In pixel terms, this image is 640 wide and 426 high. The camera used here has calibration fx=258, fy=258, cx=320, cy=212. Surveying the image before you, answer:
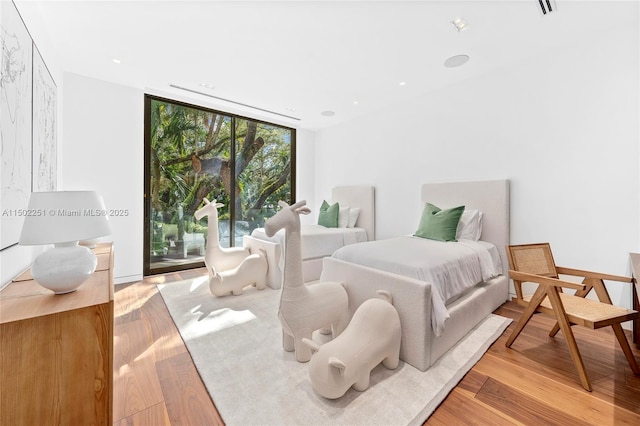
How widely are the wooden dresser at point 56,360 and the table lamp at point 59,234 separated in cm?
8

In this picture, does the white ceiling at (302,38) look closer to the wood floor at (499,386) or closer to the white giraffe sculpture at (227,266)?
the white giraffe sculpture at (227,266)

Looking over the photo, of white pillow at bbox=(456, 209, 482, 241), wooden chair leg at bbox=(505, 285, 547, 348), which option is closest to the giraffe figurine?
white pillow at bbox=(456, 209, 482, 241)

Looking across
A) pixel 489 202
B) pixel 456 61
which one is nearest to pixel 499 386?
pixel 489 202

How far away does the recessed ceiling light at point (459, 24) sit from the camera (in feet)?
6.75

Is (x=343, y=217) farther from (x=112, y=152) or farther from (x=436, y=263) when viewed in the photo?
(x=112, y=152)

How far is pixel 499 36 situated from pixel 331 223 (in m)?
2.89

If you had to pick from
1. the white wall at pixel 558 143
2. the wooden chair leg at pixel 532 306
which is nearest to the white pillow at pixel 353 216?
the white wall at pixel 558 143

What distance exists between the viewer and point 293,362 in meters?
1.69

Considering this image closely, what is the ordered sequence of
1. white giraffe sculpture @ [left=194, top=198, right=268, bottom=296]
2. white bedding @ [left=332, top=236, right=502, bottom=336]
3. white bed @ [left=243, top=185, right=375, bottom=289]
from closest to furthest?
white bedding @ [left=332, top=236, right=502, bottom=336] → white giraffe sculpture @ [left=194, top=198, right=268, bottom=296] → white bed @ [left=243, top=185, right=375, bottom=289]

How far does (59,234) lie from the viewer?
1.04m

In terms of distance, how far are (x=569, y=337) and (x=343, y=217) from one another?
3.01 m

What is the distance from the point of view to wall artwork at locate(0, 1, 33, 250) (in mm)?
1220

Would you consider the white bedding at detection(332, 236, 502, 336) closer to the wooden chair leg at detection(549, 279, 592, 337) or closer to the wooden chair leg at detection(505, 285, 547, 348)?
the wooden chair leg at detection(505, 285, 547, 348)

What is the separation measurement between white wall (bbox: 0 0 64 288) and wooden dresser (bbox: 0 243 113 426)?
1.10 ft
